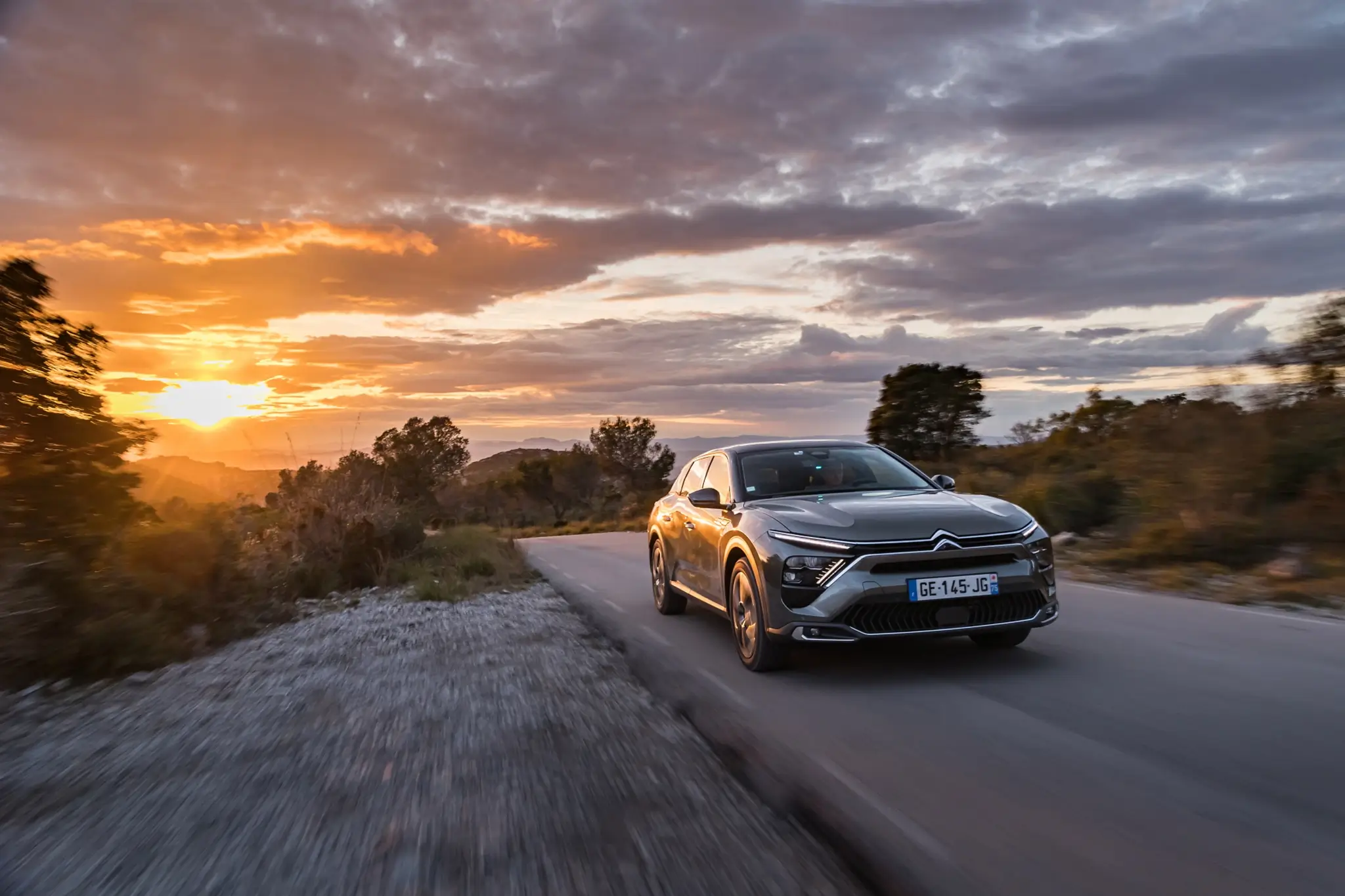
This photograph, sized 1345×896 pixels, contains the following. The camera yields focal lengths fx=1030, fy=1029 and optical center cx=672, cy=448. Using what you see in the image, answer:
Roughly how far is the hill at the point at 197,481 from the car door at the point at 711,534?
5030 mm

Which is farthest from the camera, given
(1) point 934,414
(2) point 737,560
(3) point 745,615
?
(1) point 934,414

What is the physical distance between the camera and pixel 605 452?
63.4m

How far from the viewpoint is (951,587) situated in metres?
6.10

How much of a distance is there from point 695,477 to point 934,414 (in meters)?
22.5

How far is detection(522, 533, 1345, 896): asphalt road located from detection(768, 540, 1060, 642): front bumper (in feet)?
1.12

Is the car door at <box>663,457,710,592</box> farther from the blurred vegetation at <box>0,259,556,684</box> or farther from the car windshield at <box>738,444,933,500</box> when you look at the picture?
the blurred vegetation at <box>0,259,556,684</box>

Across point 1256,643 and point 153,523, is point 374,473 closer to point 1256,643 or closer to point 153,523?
point 153,523

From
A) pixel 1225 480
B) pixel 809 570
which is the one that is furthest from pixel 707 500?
pixel 1225 480

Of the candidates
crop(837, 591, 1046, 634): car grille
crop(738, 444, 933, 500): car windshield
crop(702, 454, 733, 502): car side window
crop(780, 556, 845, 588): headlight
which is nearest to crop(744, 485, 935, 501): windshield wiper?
crop(738, 444, 933, 500): car windshield

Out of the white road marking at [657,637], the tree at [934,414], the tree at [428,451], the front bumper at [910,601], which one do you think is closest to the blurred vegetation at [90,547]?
the white road marking at [657,637]

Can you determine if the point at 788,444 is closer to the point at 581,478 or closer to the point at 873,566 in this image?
the point at 873,566

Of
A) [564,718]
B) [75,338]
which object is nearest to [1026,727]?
[564,718]

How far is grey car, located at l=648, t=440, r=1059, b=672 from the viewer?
6.12 meters

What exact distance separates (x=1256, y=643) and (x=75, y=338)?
9384 mm
